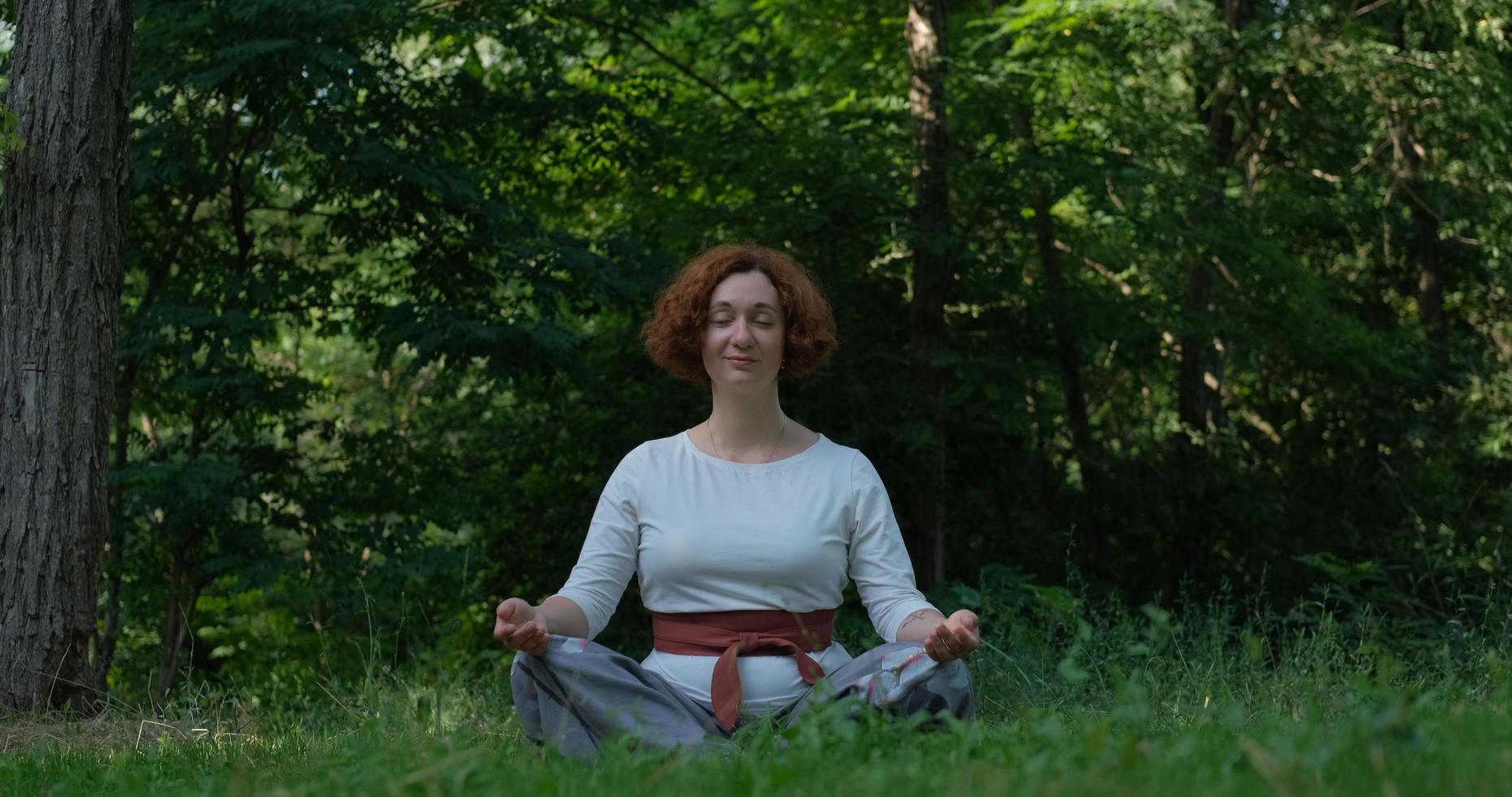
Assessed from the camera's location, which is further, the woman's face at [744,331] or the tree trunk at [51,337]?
the tree trunk at [51,337]

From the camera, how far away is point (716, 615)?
3799mm

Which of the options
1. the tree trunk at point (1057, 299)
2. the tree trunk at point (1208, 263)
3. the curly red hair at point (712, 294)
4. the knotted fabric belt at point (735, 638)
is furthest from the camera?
the tree trunk at point (1208, 263)

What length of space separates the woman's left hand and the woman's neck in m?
1.00

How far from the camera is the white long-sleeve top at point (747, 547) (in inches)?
148

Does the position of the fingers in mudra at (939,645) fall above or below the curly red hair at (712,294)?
below

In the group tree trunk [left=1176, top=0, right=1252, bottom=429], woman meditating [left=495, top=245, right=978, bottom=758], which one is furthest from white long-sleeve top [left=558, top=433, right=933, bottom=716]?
tree trunk [left=1176, top=0, right=1252, bottom=429]

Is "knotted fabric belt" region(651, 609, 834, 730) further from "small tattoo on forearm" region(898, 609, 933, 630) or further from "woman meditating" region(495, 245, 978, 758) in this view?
"small tattoo on forearm" region(898, 609, 933, 630)

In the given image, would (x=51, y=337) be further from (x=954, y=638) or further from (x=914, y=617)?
(x=954, y=638)

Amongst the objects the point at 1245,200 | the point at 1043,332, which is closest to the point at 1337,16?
the point at 1245,200

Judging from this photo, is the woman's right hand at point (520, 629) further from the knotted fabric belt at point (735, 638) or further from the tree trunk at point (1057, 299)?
the tree trunk at point (1057, 299)

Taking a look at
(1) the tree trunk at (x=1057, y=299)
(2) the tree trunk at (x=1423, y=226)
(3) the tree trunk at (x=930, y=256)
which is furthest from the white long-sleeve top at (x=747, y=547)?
(2) the tree trunk at (x=1423, y=226)

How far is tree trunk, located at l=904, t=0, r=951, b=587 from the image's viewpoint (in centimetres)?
956

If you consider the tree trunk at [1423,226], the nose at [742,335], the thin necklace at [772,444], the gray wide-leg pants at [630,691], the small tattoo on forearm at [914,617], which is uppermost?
the tree trunk at [1423,226]

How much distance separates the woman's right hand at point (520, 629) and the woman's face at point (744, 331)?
3.34 feet
